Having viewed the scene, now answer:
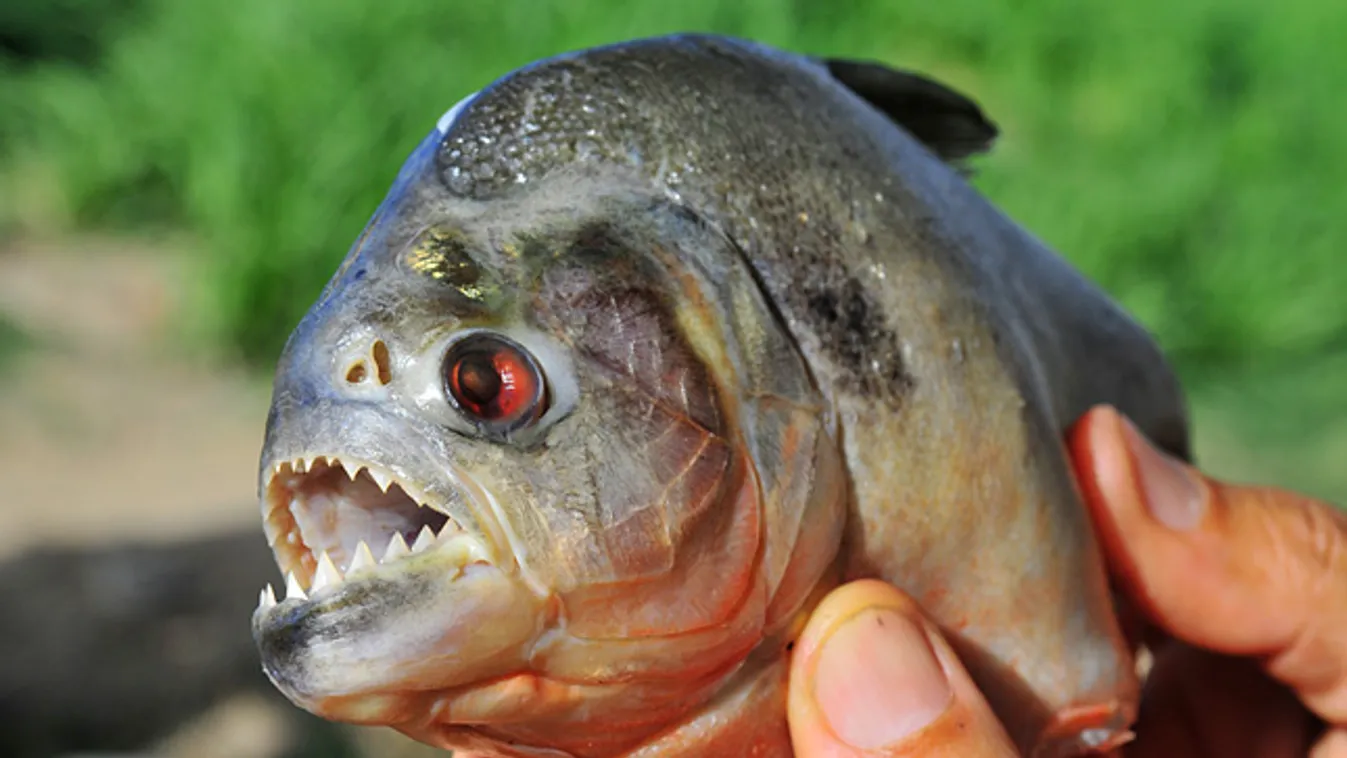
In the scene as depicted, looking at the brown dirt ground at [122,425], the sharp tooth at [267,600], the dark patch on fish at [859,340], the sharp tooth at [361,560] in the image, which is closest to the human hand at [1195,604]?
the dark patch on fish at [859,340]

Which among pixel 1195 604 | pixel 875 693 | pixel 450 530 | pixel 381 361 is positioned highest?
pixel 381 361

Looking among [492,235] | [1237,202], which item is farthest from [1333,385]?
[492,235]

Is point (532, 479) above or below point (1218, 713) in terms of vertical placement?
above

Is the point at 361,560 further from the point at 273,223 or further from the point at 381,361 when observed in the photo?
the point at 273,223

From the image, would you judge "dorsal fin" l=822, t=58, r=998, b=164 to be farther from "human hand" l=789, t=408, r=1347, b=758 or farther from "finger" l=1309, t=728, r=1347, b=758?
"finger" l=1309, t=728, r=1347, b=758

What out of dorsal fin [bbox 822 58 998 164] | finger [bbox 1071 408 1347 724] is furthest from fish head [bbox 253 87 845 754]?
finger [bbox 1071 408 1347 724]

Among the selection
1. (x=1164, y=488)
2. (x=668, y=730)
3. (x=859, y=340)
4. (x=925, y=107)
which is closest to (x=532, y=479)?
(x=668, y=730)

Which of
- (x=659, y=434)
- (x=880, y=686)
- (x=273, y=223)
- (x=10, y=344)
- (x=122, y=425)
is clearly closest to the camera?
(x=659, y=434)
